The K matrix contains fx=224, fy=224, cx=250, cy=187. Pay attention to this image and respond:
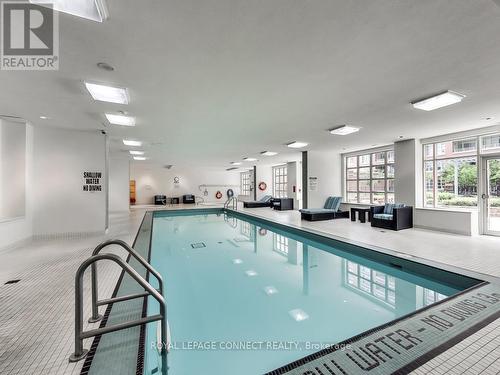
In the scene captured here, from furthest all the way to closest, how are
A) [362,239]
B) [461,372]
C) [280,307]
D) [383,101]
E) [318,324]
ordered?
[362,239] < [383,101] < [280,307] < [318,324] < [461,372]

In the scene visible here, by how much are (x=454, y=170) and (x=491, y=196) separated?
3.36ft

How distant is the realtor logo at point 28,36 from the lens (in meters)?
1.83

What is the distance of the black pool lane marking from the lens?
5.16 feet

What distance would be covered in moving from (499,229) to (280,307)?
6266mm

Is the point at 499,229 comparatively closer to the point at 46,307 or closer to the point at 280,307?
the point at 280,307

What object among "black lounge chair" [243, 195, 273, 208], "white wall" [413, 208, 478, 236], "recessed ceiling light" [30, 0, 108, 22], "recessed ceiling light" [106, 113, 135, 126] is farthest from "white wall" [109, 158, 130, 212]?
"white wall" [413, 208, 478, 236]

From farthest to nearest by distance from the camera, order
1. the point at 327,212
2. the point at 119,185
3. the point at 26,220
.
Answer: the point at 119,185 < the point at 327,212 < the point at 26,220

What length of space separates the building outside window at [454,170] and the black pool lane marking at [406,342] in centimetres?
491

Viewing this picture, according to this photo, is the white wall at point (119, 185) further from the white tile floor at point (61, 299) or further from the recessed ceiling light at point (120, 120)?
the recessed ceiling light at point (120, 120)

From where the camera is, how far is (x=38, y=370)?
5.01ft

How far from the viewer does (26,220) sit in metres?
4.96

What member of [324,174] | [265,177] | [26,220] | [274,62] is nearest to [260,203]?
[265,177]

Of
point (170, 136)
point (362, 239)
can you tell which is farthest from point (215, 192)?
point (362, 239)

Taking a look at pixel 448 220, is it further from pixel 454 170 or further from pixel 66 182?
pixel 66 182
